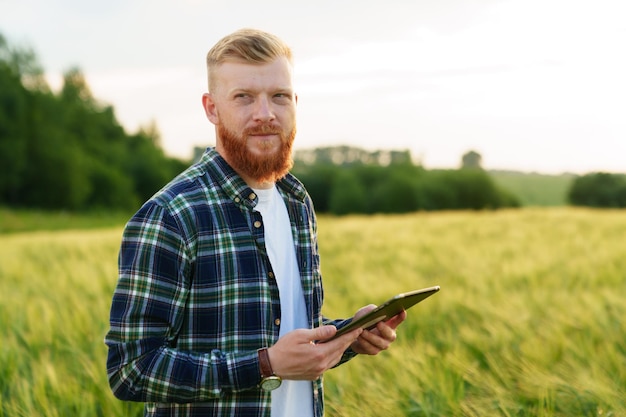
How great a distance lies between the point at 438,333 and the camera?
14.4 ft

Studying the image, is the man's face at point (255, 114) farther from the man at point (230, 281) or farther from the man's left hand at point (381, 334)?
the man's left hand at point (381, 334)

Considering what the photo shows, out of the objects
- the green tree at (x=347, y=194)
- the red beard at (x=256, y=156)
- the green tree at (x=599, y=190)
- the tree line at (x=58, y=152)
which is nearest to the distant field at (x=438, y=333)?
the red beard at (x=256, y=156)

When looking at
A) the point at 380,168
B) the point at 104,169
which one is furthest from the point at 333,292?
the point at 380,168

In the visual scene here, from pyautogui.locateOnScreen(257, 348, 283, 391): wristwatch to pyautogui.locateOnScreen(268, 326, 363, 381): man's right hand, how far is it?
0.4 inches

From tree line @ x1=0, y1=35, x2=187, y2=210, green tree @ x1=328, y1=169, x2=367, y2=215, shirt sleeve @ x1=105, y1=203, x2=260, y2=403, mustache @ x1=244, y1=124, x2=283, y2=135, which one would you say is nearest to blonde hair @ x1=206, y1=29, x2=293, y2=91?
mustache @ x1=244, y1=124, x2=283, y2=135

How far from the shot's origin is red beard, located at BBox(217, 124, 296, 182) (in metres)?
1.69

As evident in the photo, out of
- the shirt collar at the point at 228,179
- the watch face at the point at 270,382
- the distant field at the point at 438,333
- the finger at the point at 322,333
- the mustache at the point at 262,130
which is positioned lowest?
the distant field at the point at 438,333

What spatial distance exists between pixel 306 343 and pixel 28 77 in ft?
139

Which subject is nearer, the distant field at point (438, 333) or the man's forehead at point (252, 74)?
the man's forehead at point (252, 74)

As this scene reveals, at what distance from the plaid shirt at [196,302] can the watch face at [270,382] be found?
3cm

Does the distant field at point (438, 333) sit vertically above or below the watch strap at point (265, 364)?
below

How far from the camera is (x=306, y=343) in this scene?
1509 mm

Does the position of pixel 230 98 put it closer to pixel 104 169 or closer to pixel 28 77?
pixel 28 77

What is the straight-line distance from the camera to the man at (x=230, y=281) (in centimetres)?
157
